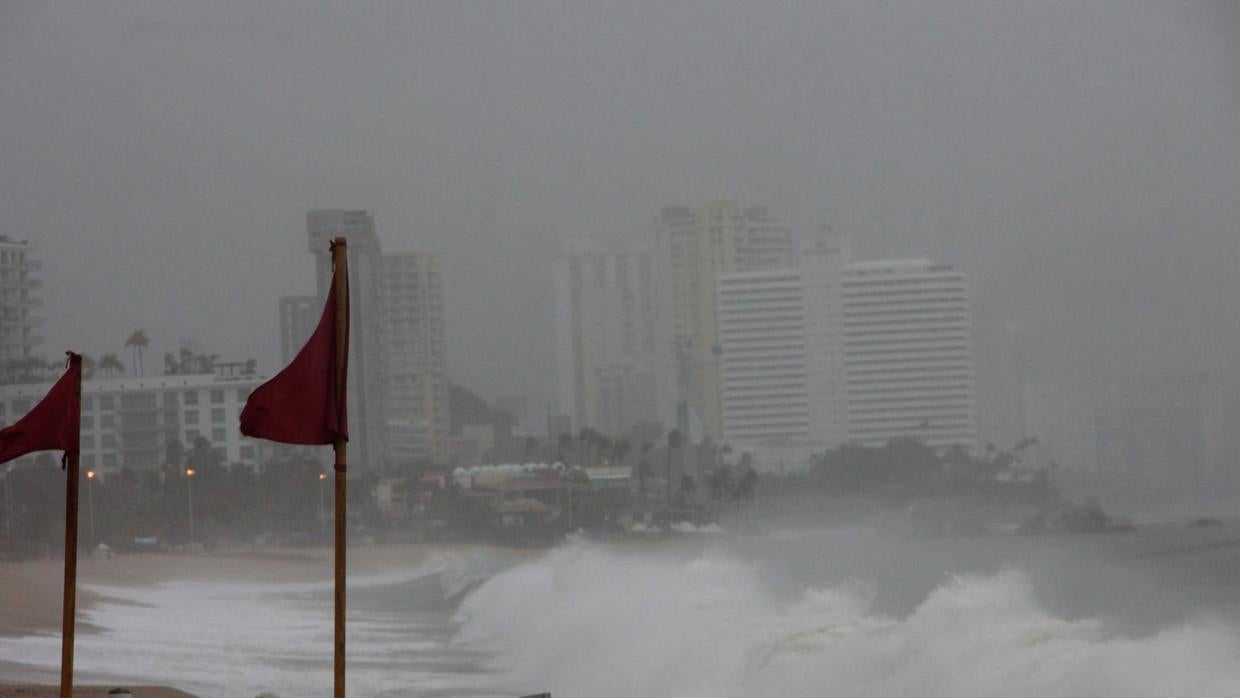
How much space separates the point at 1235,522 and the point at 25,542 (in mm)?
28176

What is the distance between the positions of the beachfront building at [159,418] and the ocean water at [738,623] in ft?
28.0

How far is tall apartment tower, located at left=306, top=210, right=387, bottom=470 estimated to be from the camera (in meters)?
44.4

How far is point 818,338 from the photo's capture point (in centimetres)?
4153

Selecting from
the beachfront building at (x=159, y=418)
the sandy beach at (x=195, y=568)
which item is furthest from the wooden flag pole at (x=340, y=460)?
the beachfront building at (x=159, y=418)

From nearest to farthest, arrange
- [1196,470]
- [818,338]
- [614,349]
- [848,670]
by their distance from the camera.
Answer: [848,670] < [1196,470] < [818,338] < [614,349]

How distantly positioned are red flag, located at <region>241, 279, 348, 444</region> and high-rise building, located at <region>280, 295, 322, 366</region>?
4148 cm

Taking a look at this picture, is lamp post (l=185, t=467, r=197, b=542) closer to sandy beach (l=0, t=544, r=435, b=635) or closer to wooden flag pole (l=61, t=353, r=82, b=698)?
sandy beach (l=0, t=544, r=435, b=635)

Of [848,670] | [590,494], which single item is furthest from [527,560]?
[848,670]

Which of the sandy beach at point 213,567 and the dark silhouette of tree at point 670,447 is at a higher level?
the dark silhouette of tree at point 670,447

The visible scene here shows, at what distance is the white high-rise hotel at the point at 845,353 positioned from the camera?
40.0 metres

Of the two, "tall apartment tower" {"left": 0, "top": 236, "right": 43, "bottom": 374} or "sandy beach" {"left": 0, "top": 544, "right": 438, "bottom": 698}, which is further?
"tall apartment tower" {"left": 0, "top": 236, "right": 43, "bottom": 374}

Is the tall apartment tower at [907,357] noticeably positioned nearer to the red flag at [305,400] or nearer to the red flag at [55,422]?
the red flag at [55,422]

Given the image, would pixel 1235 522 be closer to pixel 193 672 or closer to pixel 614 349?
pixel 614 349

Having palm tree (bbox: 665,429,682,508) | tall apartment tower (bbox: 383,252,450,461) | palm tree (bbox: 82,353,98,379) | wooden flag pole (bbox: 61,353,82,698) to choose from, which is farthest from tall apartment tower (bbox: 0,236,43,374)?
wooden flag pole (bbox: 61,353,82,698)
